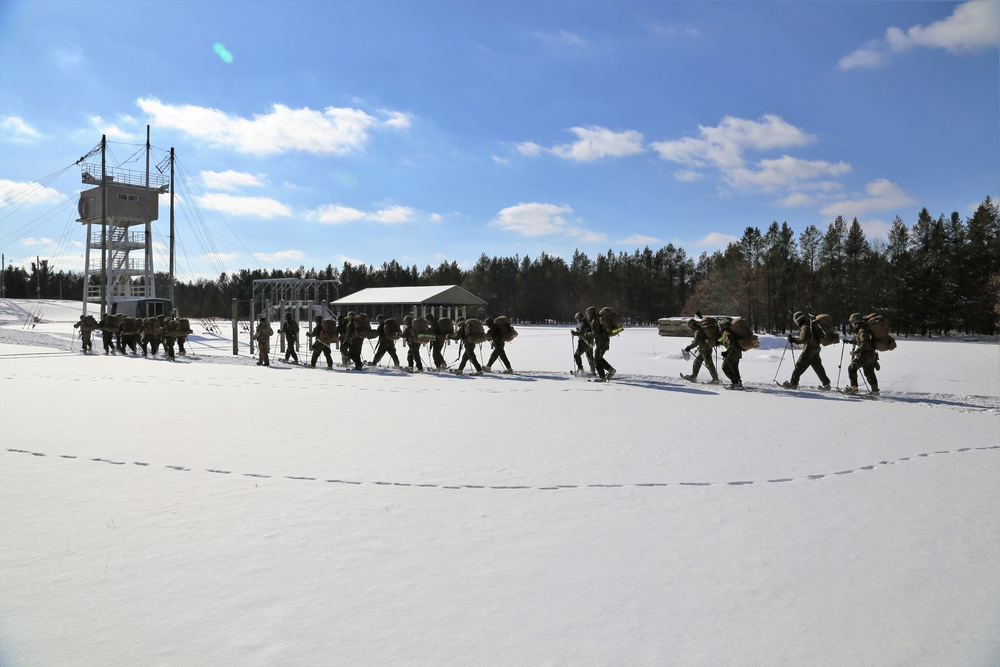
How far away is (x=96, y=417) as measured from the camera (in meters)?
Answer: 10.1

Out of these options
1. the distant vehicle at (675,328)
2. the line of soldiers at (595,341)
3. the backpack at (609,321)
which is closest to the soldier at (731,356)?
the backpack at (609,321)

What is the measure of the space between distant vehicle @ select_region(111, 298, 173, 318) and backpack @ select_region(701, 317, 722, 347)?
1428 inches

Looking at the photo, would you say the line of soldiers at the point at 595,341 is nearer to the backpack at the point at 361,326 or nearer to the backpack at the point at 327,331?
the backpack at the point at 361,326

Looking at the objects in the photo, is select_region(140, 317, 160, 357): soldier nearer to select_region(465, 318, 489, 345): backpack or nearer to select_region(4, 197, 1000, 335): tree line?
select_region(465, 318, 489, 345): backpack

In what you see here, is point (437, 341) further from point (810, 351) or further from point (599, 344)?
point (810, 351)

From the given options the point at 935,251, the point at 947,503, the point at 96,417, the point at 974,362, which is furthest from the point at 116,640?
the point at 935,251

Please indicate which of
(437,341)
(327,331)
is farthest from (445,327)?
(327,331)

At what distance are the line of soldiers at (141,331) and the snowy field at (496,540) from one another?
48.9 feet

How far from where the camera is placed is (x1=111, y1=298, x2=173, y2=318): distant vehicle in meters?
42.2

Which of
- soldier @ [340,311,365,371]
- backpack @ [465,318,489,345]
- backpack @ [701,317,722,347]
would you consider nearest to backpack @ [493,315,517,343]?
backpack @ [465,318,489,345]

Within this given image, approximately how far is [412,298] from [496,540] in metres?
51.1

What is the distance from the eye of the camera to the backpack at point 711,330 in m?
15.9

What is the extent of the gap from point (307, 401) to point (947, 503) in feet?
32.8

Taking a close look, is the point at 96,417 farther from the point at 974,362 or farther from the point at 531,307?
the point at 531,307
